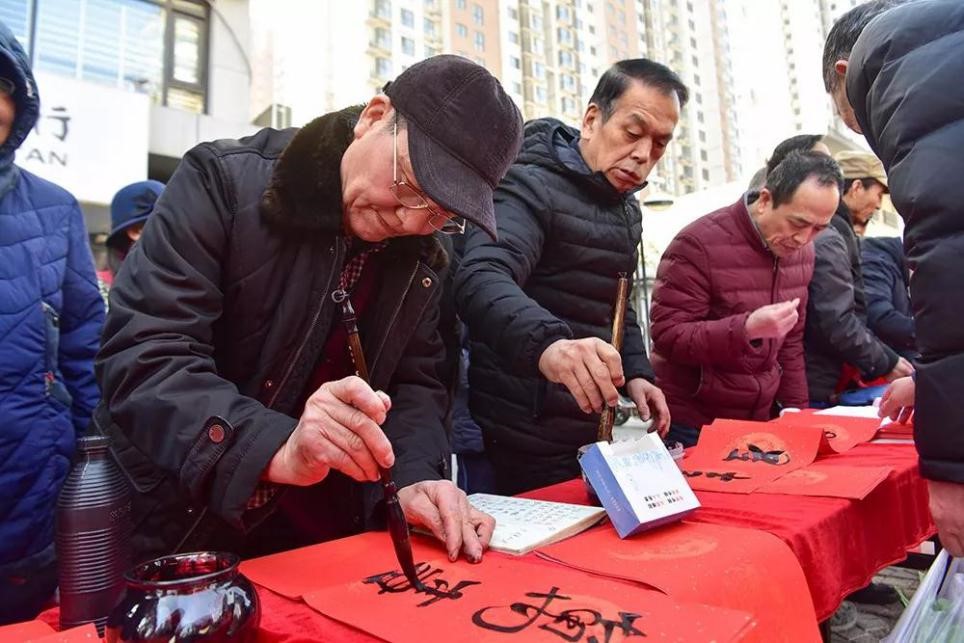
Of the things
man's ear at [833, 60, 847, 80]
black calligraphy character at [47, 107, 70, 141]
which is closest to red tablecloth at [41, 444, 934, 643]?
man's ear at [833, 60, 847, 80]

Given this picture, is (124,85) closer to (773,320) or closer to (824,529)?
(773,320)

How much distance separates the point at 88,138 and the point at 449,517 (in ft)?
22.0

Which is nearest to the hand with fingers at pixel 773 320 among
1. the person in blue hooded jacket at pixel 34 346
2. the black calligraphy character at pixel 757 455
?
the black calligraphy character at pixel 757 455

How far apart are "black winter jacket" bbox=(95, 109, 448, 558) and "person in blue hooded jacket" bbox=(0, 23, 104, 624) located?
0.44 metres

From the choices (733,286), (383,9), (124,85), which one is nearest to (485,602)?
(733,286)

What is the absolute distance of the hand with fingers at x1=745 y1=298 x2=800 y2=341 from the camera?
70.7 inches

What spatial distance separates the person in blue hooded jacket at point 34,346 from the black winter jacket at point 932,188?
1643mm

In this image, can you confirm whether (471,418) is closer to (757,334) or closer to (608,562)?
(757,334)

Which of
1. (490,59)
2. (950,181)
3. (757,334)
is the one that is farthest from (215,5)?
(490,59)

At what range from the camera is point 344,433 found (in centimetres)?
79

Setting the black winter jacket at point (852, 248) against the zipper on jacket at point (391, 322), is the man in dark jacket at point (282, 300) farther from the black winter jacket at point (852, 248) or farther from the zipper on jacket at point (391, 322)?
the black winter jacket at point (852, 248)

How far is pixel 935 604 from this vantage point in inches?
48.7

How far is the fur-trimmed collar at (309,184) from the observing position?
1087 millimetres

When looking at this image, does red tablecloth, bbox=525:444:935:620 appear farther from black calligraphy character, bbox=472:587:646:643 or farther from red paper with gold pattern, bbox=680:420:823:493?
black calligraphy character, bbox=472:587:646:643
